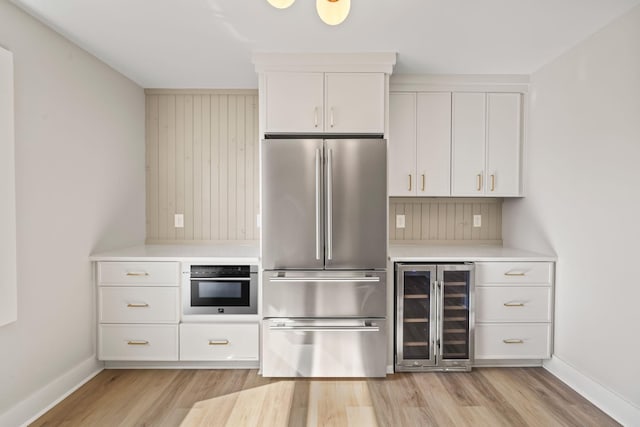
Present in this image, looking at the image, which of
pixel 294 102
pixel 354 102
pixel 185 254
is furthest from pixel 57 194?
pixel 354 102

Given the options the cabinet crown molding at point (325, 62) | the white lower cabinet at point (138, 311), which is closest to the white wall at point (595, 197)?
the cabinet crown molding at point (325, 62)

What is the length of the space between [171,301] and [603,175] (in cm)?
316

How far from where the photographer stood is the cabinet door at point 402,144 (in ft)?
10.4

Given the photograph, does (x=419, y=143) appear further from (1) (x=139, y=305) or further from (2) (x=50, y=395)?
(2) (x=50, y=395)

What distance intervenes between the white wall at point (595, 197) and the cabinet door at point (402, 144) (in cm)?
103

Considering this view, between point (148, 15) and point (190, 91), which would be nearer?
point (148, 15)

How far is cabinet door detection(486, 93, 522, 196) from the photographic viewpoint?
3188 mm

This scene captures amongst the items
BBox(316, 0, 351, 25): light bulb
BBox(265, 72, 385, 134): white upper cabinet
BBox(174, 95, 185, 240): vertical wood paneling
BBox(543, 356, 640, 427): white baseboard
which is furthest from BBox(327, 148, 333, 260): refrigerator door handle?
BBox(543, 356, 640, 427): white baseboard

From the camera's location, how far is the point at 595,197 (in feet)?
7.96

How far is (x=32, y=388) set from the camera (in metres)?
2.20

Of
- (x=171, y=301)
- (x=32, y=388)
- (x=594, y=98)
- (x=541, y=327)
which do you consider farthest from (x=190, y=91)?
(x=541, y=327)

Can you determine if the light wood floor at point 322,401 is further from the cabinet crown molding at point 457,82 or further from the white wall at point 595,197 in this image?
the cabinet crown molding at point 457,82

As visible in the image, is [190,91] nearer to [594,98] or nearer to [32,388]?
[32,388]

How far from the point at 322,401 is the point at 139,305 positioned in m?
1.56
